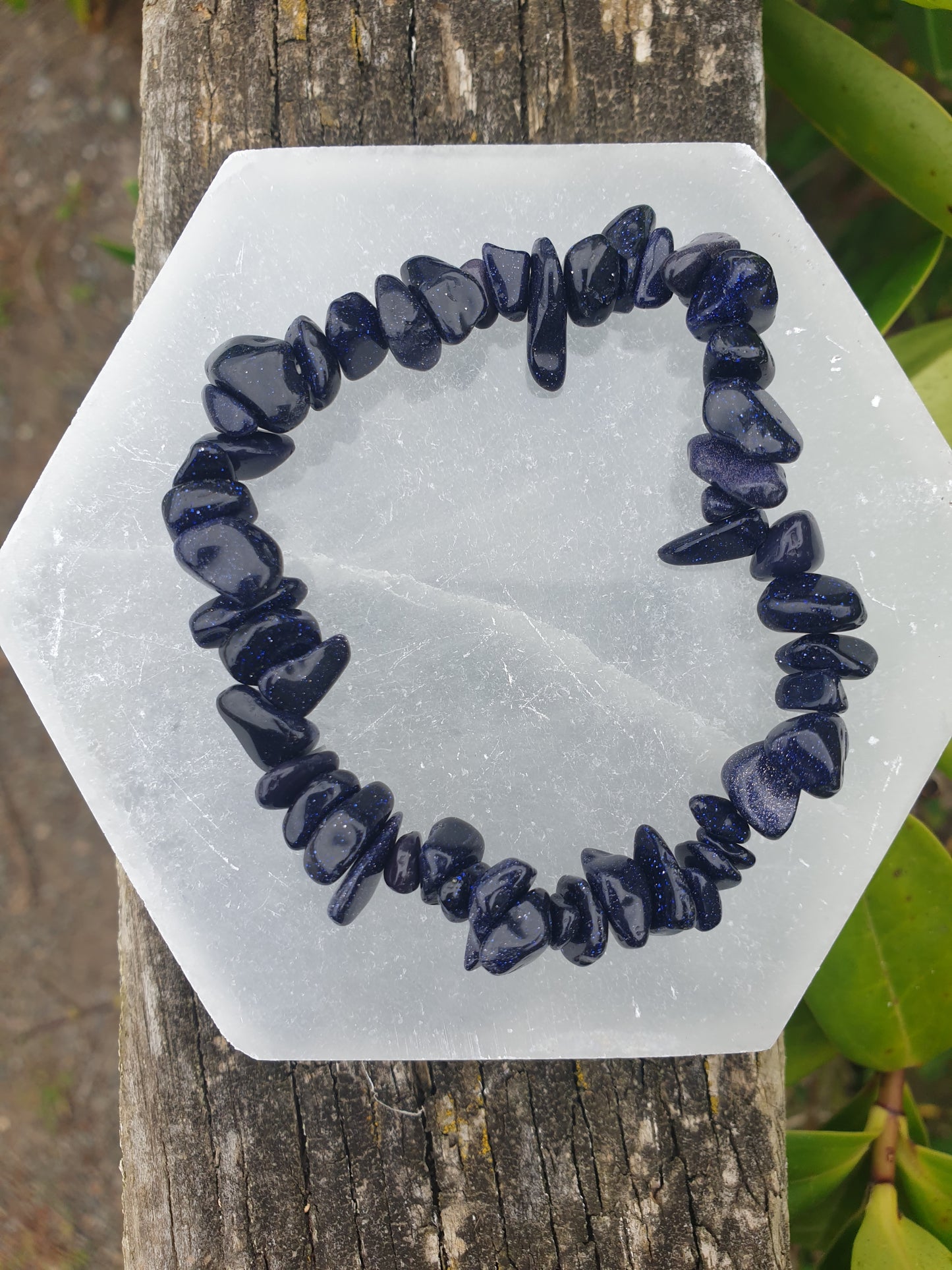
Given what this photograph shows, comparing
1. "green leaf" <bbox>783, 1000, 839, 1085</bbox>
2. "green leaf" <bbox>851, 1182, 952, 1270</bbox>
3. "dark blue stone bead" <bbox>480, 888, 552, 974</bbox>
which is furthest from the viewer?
"green leaf" <bbox>783, 1000, 839, 1085</bbox>

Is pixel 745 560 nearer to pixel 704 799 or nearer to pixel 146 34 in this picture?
pixel 704 799

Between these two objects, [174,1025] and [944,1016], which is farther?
[944,1016]

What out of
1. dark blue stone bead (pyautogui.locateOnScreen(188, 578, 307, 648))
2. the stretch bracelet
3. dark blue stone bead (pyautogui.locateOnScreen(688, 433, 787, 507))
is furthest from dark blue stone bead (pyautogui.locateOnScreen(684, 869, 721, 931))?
dark blue stone bead (pyautogui.locateOnScreen(188, 578, 307, 648))

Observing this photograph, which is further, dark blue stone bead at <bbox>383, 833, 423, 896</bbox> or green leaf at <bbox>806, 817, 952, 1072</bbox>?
green leaf at <bbox>806, 817, 952, 1072</bbox>

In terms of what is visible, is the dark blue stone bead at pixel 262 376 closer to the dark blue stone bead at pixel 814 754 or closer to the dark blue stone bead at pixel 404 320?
the dark blue stone bead at pixel 404 320

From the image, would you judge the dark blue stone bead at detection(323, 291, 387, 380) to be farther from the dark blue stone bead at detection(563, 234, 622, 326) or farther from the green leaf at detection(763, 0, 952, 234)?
the green leaf at detection(763, 0, 952, 234)

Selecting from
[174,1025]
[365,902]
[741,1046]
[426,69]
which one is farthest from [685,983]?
[426,69]

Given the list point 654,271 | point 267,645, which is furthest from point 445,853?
point 654,271
